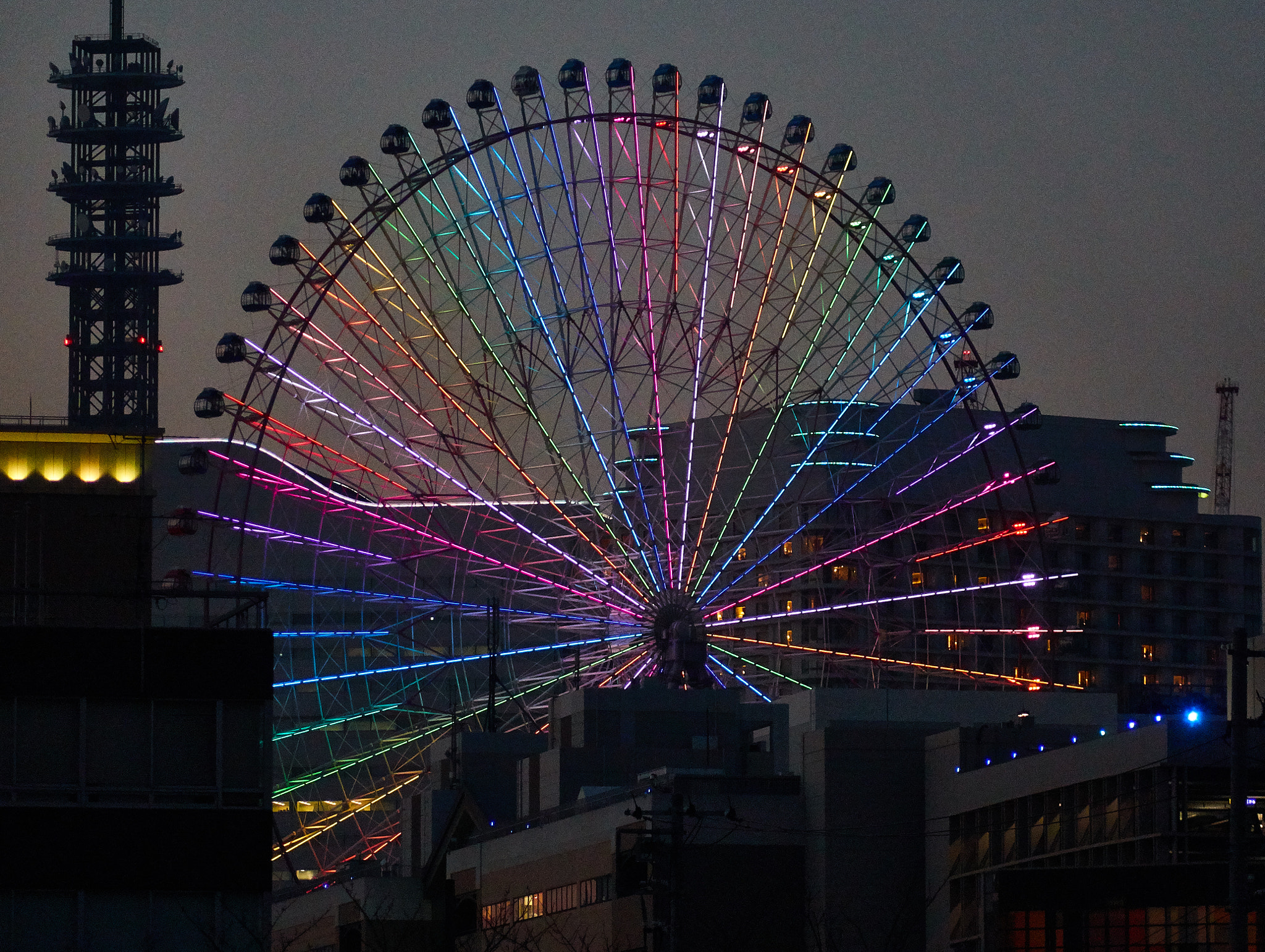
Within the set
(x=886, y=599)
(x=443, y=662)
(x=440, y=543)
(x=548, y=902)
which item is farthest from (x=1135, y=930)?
(x=443, y=662)

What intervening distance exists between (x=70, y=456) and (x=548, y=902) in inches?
780

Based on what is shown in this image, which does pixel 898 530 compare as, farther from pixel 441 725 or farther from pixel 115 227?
pixel 115 227

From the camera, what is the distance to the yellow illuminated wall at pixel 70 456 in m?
79.6

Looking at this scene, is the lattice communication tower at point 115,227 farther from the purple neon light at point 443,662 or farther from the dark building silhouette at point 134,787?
the dark building silhouette at point 134,787

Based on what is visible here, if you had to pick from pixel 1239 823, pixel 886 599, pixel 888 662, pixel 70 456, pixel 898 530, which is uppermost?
pixel 70 456

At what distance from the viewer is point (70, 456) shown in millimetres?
80250

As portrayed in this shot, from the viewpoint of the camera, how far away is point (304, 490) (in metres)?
82.8

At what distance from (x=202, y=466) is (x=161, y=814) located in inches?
1600

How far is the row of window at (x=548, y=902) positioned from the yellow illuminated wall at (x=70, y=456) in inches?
672

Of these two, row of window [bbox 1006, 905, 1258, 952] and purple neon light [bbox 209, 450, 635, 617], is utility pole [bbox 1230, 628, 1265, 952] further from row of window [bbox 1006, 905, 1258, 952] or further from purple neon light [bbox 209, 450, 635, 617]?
purple neon light [bbox 209, 450, 635, 617]

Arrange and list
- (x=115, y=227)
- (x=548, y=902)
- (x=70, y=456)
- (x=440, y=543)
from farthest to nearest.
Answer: (x=115, y=227) < (x=548, y=902) < (x=440, y=543) < (x=70, y=456)

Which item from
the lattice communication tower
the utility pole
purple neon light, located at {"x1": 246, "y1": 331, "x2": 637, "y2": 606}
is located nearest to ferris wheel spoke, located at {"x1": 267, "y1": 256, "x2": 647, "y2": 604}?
purple neon light, located at {"x1": 246, "y1": 331, "x2": 637, "y2": 606}

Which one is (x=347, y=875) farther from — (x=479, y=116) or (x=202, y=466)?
(x=479, y=116)

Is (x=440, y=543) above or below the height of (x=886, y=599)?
above
